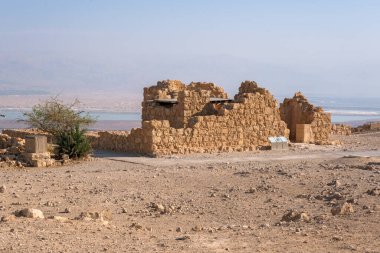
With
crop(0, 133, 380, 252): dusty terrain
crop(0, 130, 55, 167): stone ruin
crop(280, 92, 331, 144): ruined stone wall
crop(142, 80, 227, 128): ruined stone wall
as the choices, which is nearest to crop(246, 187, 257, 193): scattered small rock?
crop(0, 133, 380, 252): dusty terrain

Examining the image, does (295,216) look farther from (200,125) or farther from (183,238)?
(200,125)

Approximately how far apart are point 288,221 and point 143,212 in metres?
2.44

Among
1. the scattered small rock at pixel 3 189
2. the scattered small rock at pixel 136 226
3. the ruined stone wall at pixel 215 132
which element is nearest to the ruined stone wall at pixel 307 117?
the ruined stone wall at pixel 215 132

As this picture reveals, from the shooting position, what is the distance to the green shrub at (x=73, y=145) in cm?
1750

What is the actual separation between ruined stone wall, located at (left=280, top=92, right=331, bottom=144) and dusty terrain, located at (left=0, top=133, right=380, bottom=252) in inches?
266

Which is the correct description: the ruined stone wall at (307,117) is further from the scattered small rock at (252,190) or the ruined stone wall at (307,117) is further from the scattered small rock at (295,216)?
the scattered small rock at (295,216)

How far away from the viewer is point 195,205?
35.8 ft

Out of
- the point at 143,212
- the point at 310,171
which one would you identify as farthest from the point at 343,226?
the point at 310,171

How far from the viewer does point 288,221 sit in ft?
30.8

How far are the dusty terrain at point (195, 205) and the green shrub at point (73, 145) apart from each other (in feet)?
2.04

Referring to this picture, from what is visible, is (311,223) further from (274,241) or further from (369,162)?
(369,162)

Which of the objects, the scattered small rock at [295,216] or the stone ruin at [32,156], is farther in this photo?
the stone ruin at [32,156]

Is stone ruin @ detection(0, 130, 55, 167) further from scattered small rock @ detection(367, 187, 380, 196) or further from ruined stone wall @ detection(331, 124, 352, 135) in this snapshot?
ruined stone wall @ detection(331, 124, 352, 135)

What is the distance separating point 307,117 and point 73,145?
38.2ft
